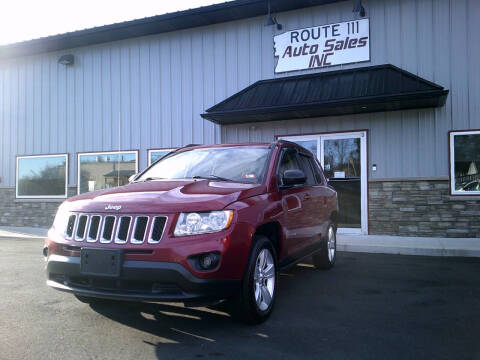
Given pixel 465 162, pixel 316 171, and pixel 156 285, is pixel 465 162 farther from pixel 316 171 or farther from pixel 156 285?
pixel 156 285

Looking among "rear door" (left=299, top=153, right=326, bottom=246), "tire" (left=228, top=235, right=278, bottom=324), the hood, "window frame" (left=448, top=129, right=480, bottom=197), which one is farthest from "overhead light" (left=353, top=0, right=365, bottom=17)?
"tire" (left=228, top=235, right=278, bottom=324)

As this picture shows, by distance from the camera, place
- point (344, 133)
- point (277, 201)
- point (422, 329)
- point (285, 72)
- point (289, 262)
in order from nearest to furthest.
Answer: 1. point (422, 329)
2. point (277, 201)
3. point (289, 262)
4. point (344, 133)
5. point (285, 72)

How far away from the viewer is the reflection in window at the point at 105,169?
43.9ft

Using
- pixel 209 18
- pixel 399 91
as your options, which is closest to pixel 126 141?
pixel 209 18

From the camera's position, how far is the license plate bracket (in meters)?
3.36

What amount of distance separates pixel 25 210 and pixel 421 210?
41.2 feet

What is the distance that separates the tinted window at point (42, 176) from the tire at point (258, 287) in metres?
11.7

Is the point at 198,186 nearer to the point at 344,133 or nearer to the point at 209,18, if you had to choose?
the point at 344,133

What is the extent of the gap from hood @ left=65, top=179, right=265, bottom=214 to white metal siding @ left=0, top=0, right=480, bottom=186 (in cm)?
725

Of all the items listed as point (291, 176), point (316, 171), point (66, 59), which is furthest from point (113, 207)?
point (66, 59)

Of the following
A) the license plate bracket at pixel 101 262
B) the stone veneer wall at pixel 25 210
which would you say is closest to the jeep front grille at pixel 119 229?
the license plate bracket at pixel 101 262

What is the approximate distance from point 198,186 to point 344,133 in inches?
298

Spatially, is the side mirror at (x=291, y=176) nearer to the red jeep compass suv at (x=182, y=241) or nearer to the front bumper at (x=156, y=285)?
the red jeep compass suv at (x=182, y=241)

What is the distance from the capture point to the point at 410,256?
820 centimetres
